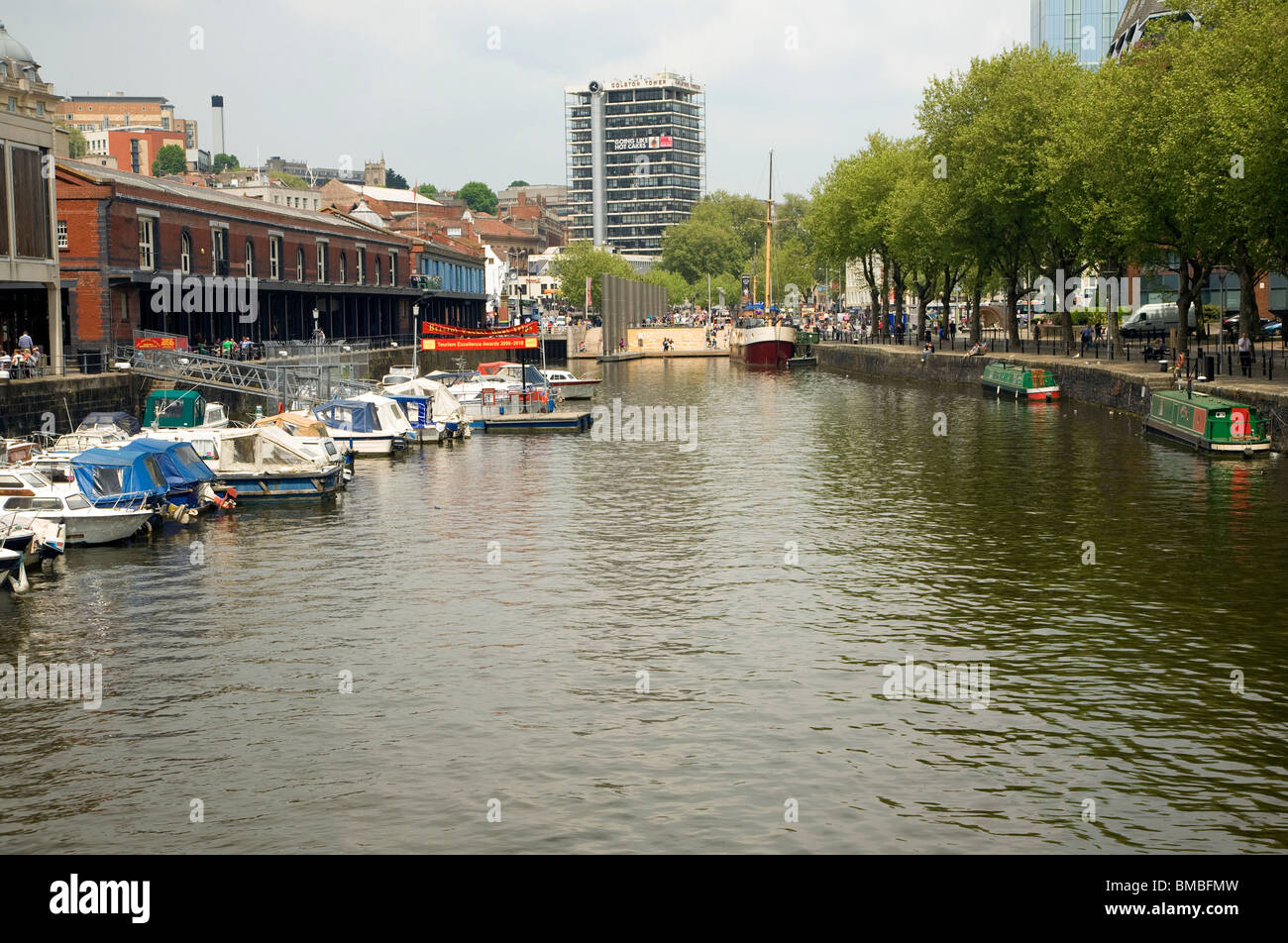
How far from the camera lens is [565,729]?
786 inches

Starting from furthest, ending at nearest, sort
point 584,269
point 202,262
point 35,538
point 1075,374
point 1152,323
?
point 584,269, point 1152,323, point 202,262, point 1075,374, point 35,538

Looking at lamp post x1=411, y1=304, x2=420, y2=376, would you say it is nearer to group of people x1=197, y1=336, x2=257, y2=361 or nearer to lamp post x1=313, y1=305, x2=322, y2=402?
lamp post x1=313, y1=305, x2=322, y2=402

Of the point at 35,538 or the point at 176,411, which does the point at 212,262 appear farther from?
the point at 35,538

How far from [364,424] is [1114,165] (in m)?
37.3

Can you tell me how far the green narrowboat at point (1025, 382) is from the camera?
7075cm

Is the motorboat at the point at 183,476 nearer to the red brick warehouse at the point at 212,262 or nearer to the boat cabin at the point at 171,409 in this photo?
the boat cabin at the point at 171,409

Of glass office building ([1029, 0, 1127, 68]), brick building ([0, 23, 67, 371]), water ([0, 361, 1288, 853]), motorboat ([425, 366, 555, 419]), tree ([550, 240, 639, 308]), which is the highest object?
glass office building ([1029, 0, 1127, 68])

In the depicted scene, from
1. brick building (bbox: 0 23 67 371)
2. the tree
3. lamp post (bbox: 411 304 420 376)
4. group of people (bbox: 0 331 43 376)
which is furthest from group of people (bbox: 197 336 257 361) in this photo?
the tree

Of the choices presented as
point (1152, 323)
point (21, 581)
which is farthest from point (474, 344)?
point (1152, 323)

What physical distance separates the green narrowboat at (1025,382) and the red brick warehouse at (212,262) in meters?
45.4

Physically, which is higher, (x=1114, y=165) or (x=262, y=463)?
(x=1114, y=165)

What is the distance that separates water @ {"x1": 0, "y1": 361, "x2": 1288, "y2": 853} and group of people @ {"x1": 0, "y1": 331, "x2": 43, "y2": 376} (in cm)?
1626

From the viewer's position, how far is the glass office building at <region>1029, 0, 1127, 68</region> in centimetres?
18162

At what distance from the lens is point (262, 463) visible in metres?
42.8
